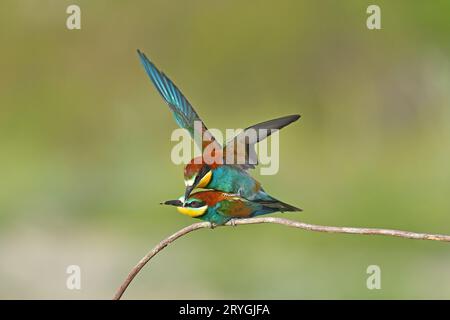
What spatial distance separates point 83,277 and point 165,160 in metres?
1.22

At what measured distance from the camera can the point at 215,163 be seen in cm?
208

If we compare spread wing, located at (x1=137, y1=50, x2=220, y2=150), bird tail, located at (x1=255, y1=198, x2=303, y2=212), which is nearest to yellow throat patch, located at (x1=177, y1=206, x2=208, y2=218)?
bird tail, located at (x1=255, y1=198, x2=303, y2=212)

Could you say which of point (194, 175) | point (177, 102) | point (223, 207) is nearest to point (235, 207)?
point (223, 207)

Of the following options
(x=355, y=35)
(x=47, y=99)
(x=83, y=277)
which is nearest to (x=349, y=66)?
Result: (x=355, y=35)

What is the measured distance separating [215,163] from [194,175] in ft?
0.44

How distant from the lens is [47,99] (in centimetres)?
652

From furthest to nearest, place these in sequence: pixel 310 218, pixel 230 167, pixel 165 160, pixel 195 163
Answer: pixel 165 160, pixel 310 218, pixel 230 167, pixel 195 163

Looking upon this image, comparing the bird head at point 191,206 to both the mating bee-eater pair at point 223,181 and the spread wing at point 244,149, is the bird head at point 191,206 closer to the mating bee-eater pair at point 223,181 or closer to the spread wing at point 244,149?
the mating bee-eater pair at point 223,181

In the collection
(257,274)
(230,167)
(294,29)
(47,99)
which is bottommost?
(257,274)

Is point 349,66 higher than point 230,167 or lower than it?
higher

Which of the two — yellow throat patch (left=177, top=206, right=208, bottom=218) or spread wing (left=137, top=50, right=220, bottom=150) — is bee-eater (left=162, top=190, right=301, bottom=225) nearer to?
yellow throat patch (left=177, top=206, right=208, bottom=218)

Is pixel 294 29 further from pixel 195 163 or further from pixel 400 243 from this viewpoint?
pixel 195 163

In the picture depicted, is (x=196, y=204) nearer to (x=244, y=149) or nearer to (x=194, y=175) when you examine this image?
(x=194, y=175)
